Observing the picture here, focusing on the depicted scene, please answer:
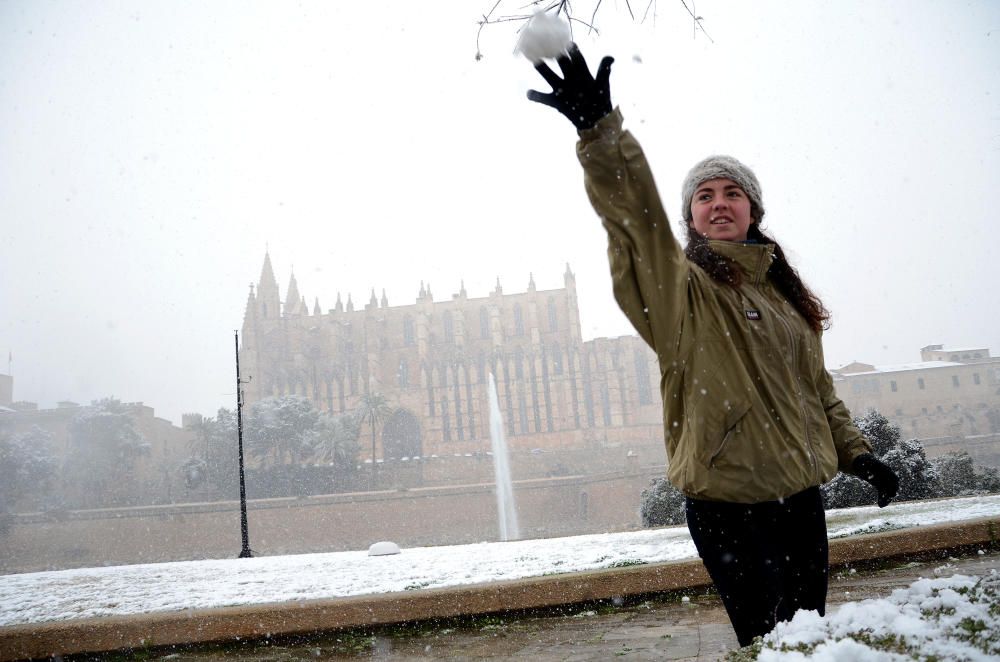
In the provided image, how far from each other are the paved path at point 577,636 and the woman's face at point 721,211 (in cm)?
188

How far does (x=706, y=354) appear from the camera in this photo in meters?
1.64

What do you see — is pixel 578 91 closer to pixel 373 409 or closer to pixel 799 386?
pixel 799 386

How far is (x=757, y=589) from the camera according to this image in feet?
5.50

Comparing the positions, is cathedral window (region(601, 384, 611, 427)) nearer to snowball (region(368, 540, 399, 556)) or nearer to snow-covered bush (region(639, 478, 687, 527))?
snow-covered bush (region(639, 478, 687, 527))

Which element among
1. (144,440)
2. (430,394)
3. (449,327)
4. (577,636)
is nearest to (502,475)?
(430,394)

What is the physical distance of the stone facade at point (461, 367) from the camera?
5209cm

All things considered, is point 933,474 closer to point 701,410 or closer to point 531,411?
point 701,410

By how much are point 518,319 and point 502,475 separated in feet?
58.1

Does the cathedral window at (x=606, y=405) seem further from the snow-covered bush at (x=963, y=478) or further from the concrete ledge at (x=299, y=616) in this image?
the concrete ledge at (x=299, y=616)

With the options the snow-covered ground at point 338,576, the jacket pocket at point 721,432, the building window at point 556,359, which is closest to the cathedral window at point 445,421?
the building window at point 556,359

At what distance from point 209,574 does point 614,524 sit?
29456mm

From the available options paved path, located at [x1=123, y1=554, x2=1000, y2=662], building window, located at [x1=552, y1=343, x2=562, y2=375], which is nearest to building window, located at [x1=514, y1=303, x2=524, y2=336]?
building window, located at [x1=552, y1=343, x2=562, y2=375]

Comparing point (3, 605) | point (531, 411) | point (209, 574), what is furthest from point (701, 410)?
point (531, 411)

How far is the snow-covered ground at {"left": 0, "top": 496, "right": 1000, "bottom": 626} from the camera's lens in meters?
5.20
